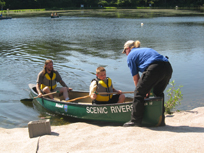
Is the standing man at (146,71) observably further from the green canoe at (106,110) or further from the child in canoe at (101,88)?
the child in canoe at (101,88)

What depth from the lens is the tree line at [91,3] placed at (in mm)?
90062

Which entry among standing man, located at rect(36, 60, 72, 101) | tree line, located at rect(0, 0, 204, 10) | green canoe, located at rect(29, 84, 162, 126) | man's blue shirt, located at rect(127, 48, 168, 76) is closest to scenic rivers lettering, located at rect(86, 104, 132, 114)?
green canoe, located at rect(29, 84, 162, 126)

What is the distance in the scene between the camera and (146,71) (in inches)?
187

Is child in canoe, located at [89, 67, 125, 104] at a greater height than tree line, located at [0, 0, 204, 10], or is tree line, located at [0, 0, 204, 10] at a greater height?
tree line, located at [0, 0, 204, 10]

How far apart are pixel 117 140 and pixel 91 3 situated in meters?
106

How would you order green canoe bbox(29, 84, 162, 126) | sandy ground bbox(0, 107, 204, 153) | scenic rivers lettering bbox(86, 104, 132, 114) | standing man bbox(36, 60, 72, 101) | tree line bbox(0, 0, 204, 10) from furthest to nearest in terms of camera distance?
tree line bbox(0, 0, 204, 10), standing man bbox(36, 60, 72, 101), scenic rivers lettering bbox(86, 104, 132, 114), green canoe bbox(29, 84, 162, 126), sandy ground bbox(0, 107, 204, 153)

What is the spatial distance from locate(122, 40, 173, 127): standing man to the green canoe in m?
0.19

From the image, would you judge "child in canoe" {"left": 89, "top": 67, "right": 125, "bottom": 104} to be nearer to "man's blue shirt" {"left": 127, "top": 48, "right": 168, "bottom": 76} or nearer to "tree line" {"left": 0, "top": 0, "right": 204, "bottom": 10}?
"man's blue shirt" {"left": 127, "top": 48, "right": 168, "bottom": 76}

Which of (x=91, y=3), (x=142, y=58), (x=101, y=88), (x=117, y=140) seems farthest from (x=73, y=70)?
(x=91, y=3)

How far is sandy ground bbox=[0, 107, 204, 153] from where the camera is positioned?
402cm

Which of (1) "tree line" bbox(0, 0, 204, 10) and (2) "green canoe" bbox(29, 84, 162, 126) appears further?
(1) "tree line" bbox(0, 0, 204, 10)

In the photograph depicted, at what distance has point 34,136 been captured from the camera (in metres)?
4.88

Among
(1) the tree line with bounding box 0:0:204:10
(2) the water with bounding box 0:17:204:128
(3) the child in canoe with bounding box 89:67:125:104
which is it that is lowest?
(2) the water with bounding box 0:17:204:128

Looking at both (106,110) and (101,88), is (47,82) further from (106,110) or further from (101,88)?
(106,110)
